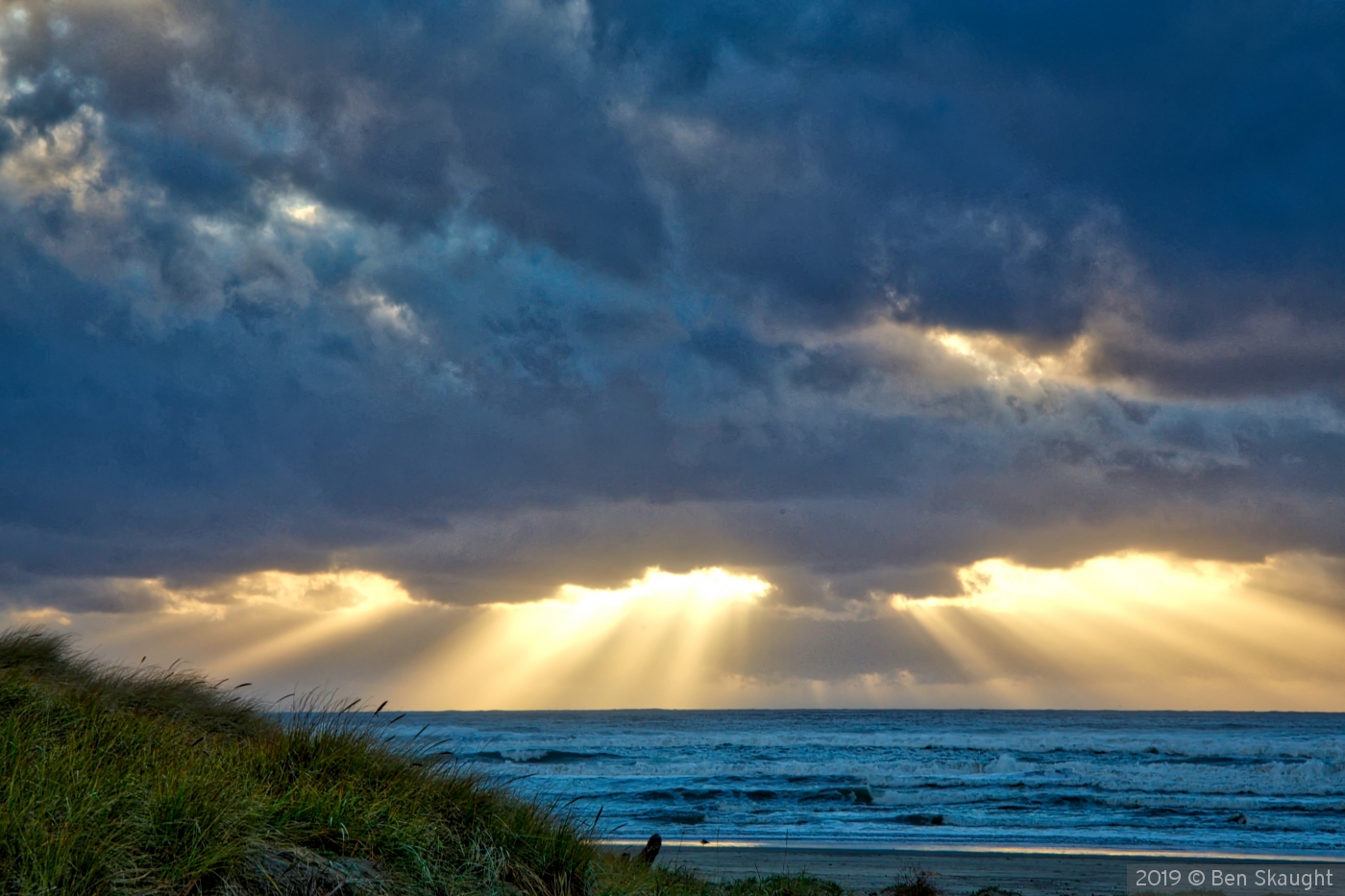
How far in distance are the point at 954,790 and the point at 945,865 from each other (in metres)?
17.8

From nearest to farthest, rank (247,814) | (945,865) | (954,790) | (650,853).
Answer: (247,814)
(650,853)
(945,865)
(954,790)

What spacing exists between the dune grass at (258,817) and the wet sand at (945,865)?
916 centimetres

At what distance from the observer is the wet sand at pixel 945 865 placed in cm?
1686

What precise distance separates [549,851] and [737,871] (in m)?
11.8

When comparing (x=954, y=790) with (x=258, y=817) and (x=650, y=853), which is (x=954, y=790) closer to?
(x=650, y=853)

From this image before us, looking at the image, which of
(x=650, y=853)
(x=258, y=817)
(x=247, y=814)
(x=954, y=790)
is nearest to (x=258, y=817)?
(x=258, y=817)

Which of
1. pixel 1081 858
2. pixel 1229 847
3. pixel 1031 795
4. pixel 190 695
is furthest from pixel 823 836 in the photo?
pixel 190 695

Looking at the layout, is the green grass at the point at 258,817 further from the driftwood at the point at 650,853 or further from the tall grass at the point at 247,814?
the driftwood at the point at 650,853

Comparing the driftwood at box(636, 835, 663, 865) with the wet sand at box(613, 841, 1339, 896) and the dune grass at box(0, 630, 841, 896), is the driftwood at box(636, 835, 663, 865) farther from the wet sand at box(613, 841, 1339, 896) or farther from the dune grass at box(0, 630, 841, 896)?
the wet sand at box(613, 841, 1339, 896)

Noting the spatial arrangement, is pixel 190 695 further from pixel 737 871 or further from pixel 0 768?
pixel 737 871

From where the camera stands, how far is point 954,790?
36.1 meters

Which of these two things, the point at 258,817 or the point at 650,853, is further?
the point at 650,853

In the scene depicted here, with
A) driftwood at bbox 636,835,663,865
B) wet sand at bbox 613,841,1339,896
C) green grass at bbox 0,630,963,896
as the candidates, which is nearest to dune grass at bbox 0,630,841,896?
green grass at bbox 0,630,963,896

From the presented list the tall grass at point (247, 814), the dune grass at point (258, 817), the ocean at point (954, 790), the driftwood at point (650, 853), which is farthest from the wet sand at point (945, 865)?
the tall grass at point (247, 814)
